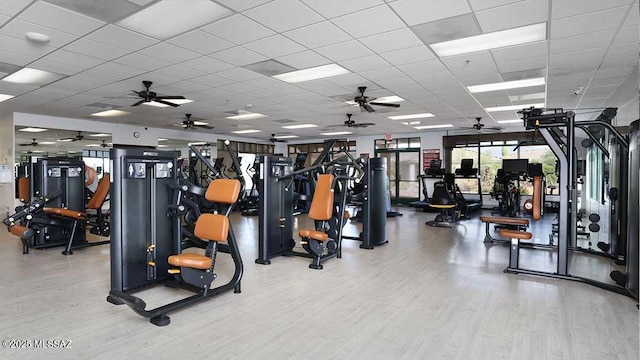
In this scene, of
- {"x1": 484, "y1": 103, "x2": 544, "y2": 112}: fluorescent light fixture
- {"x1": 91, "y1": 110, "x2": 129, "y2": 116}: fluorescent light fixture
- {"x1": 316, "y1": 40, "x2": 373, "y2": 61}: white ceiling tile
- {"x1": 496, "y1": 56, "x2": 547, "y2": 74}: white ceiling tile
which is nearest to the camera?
{"x1": 316, "y1": 40, "x2": 373, "y2": 61}: white ceiling tile

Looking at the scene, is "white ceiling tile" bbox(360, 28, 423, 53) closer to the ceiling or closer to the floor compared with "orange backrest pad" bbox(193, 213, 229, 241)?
closer to the ceiling

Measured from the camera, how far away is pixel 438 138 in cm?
1322

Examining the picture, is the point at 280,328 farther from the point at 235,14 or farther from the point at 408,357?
the point at 235,14

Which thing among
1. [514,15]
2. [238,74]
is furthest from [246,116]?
[514,15]

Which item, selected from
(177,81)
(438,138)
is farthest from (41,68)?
(438,138)

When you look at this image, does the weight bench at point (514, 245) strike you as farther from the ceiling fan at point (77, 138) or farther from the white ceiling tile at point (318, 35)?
the ceiling fan at point (77, 138)

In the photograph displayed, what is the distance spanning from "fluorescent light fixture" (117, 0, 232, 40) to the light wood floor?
9.26 ft

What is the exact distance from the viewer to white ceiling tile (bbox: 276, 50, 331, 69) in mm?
4730

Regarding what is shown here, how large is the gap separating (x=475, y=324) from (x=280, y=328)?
1617 mm

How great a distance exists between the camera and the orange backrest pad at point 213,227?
3.32m

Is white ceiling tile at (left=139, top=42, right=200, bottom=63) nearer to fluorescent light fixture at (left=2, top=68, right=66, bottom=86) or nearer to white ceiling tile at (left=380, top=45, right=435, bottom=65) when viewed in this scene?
fluorescent light fixture at (left=2, top=68, right=66, bottom=86)

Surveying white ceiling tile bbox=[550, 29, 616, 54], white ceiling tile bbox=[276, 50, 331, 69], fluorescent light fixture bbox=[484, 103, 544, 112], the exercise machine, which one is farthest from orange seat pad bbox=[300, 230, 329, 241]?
fluorescent light fixture bbox=[484, 103, 544, 112]

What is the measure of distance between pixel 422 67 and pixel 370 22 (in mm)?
1872

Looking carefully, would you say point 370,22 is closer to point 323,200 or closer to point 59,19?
point 323,200
